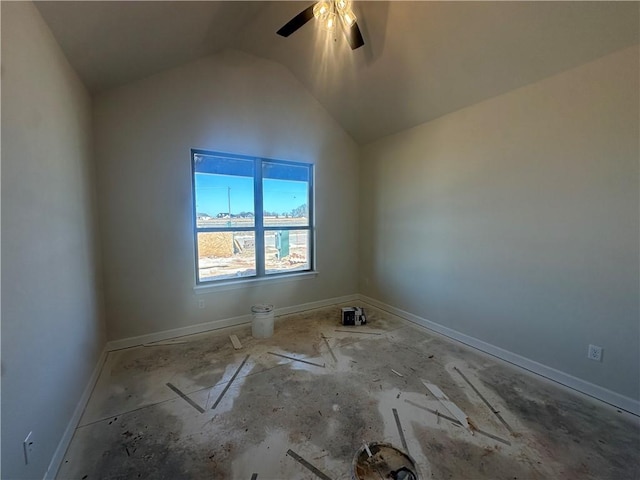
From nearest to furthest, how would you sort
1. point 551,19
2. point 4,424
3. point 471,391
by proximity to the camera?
point 4,424 < point 551,19 < point 471,391

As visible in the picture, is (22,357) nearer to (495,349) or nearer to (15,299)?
(15,299)

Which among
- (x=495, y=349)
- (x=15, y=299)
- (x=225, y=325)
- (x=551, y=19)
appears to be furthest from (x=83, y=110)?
(x=495, y=349)

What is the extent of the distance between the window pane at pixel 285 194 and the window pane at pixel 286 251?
16cm

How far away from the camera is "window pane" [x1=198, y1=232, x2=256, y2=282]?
3.42 meters

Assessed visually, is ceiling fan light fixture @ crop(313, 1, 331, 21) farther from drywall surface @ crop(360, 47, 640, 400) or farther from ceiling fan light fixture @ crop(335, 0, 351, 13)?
drywall surface @ crop(360, 47, 640, 400)

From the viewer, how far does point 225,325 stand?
350 centimetres

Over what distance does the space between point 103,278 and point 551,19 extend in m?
4.49

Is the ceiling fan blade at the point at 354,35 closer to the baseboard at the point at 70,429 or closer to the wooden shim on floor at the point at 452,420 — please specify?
the wooden shim on floor at the point at 452,420

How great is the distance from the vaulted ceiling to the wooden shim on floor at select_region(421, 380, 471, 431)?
2.78m

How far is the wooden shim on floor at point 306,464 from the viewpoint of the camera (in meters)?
1.49

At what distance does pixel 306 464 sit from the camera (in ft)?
5.12

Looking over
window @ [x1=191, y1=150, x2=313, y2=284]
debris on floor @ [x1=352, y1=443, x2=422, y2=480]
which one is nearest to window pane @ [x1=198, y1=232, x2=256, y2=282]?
window @ [x1=191, y1=150, x2=313, y2=284]

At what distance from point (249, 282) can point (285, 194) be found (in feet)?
4.43

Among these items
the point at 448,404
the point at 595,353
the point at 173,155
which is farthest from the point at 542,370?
the point at 173,155
